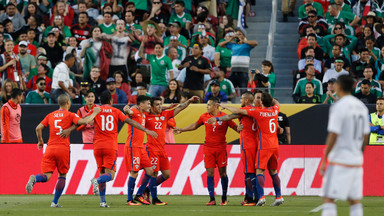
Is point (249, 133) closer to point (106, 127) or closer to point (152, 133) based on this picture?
point (152, 133)

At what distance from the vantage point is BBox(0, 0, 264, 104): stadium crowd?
20.7 m

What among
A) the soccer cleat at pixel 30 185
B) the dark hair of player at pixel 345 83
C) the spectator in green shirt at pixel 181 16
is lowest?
the soccer cleat at pixel 30 185

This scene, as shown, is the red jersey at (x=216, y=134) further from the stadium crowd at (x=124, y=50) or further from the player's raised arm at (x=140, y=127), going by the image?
the stadium crowd at (x=124, y=50)

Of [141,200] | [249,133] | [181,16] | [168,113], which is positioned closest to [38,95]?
[181,16]

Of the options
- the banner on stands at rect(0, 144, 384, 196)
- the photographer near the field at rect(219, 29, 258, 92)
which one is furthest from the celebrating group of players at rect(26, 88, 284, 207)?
the photographer near the field at rect(219, 29, 258, 92)

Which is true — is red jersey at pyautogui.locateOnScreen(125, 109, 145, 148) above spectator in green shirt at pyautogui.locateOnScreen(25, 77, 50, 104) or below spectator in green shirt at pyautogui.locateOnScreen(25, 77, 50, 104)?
above

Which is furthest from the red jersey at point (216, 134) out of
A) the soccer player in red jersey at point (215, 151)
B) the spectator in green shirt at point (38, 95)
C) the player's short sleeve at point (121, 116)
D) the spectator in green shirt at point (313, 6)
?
the spectator in green shirt at point (313, 6)

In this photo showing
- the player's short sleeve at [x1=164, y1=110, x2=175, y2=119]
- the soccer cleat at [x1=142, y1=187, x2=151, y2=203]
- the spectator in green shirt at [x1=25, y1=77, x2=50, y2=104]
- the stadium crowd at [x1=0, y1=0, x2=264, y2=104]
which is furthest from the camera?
the spectator in green shirt at [x1=25, y1=77, x2=50, y2=104]

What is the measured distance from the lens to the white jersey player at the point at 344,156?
8.88 m

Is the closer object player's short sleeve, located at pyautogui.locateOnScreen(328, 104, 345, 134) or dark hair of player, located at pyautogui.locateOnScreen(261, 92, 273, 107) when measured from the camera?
player's short sleeve, located at pyautogui.locateOnScreen(328, 104, 345, 134)

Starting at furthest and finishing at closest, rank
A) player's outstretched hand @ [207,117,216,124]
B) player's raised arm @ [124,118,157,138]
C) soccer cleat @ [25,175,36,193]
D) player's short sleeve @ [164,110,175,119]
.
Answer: player's short sleeve @ [164,110,175,119]
player's outstretched hand @ [207,117,216,124]
player's raised arm @ [124,118,157,138]
soccer cleat @ [25,175,36,193]

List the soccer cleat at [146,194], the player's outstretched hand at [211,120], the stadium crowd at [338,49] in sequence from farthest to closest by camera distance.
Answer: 1. the stadium crowd at [338,49]
2. the soccer cleat at [146,194]
3. the player's outstretched hand at [211,120]

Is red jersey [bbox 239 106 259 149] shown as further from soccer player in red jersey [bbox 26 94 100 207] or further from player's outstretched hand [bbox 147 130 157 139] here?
soccer player in red jersey [bbox 26 94 100 207]

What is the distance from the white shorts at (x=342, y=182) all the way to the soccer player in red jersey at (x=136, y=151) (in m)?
6.79
